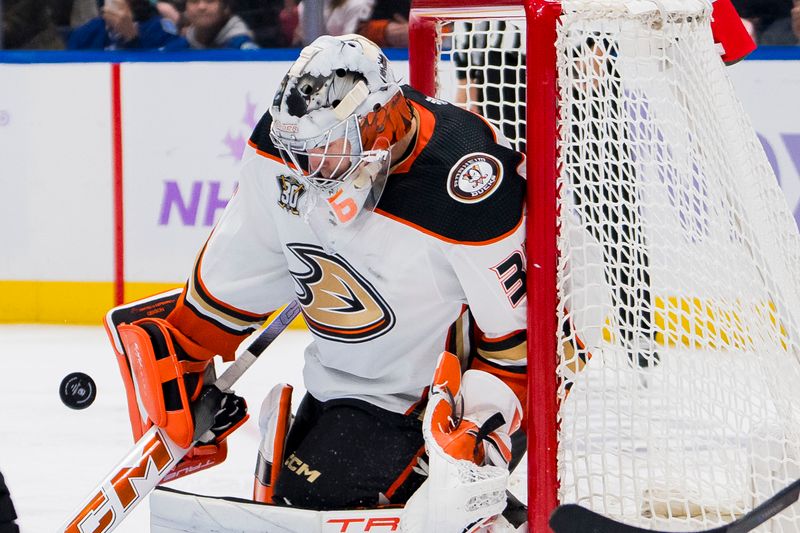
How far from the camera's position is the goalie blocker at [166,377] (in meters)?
1.98

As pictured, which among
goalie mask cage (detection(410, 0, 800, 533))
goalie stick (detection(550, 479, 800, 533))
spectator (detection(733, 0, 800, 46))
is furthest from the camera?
spectator (detection(733, 0, 800, 46))

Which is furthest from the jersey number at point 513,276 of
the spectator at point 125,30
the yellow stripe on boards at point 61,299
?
the spectator at point 125,30

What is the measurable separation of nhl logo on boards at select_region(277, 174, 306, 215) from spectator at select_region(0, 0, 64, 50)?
2.90 m

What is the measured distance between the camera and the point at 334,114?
172cm

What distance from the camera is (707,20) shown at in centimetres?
181

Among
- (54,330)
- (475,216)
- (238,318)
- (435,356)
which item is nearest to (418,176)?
(475,216)

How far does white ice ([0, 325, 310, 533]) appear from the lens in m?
2.60

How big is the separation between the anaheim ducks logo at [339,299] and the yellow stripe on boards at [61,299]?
7.96 ft

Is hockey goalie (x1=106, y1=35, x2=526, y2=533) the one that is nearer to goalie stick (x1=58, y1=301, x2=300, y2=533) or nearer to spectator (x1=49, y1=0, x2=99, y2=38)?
goalie stick (x1=58, y1=301, x2=300, y2=533)

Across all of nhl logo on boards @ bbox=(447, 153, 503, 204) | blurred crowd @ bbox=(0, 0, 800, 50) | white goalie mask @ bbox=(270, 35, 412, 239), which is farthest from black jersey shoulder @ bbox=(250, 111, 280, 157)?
blurred crowd @ bbox=(0, 0, 800, 50)

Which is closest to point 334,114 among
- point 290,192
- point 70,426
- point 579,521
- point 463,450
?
point 290,192

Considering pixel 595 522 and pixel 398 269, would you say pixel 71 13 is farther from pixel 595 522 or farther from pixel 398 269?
pixel 595 522

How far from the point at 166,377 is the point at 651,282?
0.77 m

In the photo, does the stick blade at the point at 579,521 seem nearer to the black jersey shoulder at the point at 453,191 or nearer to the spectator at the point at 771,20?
the black jersey shoulder at the point at 453,191
